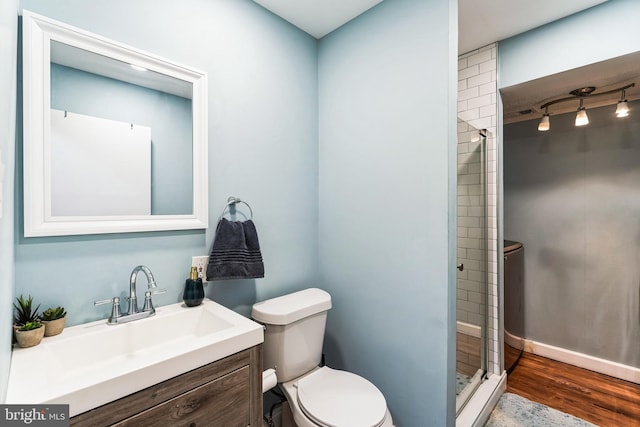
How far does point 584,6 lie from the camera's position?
1669 mm

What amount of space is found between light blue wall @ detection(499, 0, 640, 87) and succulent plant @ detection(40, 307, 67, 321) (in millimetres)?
2813

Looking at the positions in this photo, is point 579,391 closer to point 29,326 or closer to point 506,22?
point 506,22

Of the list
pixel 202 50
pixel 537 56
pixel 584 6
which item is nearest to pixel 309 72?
pixel 202 50

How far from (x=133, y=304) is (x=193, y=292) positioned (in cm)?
23

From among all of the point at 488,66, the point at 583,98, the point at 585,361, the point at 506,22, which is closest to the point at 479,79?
the point at 488,66

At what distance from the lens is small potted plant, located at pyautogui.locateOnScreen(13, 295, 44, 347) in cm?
89

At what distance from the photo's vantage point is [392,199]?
1.58 meters

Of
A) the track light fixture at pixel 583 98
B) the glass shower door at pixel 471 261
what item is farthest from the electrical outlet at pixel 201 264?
the track light fixture at pixel 583 98

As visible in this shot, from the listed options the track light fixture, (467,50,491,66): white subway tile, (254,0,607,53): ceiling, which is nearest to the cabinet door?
(254,0,607,53): ceiling

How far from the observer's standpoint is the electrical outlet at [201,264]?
54.3 inches

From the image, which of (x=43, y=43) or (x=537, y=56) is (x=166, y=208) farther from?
(x=537, y=56)

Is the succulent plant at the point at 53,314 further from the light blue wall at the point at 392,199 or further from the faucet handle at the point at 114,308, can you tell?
the light blue wall at the point at 392,199

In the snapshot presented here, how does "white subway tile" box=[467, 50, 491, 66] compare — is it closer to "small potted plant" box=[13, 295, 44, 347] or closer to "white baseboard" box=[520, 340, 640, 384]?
"white baseboard" box=[520, 340, 640, 384]

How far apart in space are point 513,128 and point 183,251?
3.20 metres
